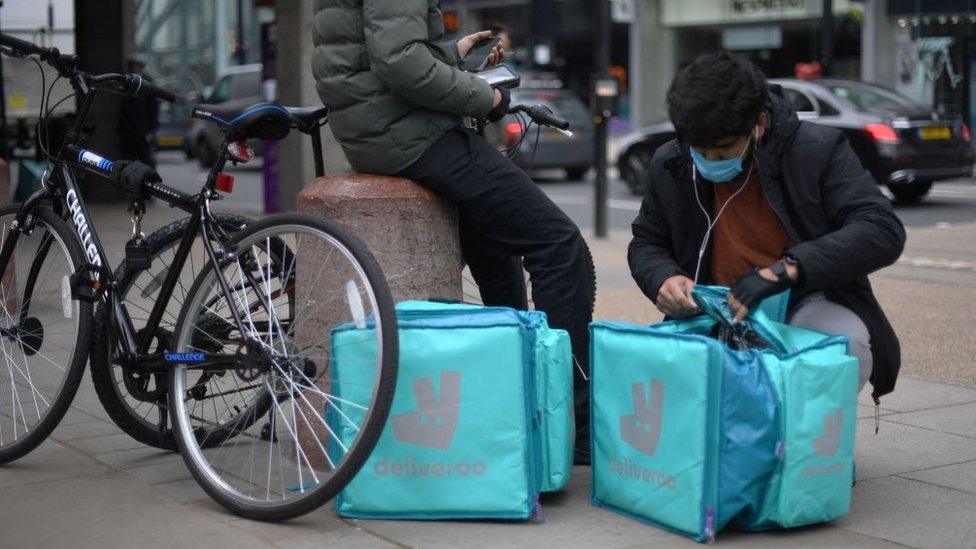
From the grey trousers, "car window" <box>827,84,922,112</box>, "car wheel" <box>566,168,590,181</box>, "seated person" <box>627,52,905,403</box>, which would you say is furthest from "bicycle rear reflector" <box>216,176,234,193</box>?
"car wheel" <box>566,168,590,181</box>

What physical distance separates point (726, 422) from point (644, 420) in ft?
0.89

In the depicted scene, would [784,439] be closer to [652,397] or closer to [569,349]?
[652,397]

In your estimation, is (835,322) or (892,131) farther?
(892,131)

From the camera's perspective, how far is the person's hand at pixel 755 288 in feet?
12.0

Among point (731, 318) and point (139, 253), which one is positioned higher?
point (139, 253)

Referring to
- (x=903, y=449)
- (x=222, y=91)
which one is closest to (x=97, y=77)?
(x=903, y=449)

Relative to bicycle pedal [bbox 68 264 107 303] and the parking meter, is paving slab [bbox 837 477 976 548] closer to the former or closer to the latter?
bicycle pedal [bbox 68 264 107 303]

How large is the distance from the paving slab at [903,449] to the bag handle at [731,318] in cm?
88

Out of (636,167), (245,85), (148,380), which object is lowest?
(148,380)

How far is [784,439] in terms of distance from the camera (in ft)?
11.5

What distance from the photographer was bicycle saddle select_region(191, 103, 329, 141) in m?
4.11

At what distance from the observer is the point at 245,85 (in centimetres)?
2569

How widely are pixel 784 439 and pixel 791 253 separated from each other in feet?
1.68

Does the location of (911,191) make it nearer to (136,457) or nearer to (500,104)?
(500,104)
